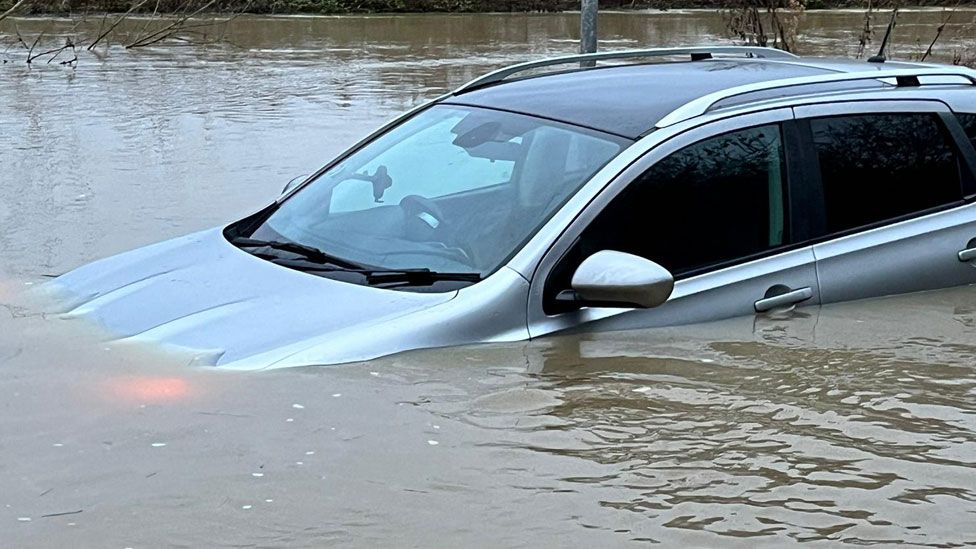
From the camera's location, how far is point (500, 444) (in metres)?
3.81

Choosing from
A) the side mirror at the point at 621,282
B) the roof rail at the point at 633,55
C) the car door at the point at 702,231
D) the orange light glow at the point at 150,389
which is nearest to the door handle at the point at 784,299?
the car door at the point at 702,231

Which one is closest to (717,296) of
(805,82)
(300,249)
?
(805,82)

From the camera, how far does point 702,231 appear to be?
450 cm

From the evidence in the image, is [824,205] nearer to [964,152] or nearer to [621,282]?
[964,152]

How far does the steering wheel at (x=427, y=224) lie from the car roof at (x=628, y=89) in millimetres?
480

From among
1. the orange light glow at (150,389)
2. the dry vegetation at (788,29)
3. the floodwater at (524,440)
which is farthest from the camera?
the dry vegetation at (788,29)

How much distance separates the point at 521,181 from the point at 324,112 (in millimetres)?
10911

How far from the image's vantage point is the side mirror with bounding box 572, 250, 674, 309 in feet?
13.2

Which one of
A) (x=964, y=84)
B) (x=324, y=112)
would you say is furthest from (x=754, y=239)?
(x=324, y=112)

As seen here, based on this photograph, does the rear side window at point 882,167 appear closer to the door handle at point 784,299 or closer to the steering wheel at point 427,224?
the door handle at point 784,299

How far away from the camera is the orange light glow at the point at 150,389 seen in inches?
155

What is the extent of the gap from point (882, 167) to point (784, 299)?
684mm

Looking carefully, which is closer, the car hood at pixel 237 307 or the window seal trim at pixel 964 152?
the car hood at pixel 237 307

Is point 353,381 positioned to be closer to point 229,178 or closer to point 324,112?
point 229,178
